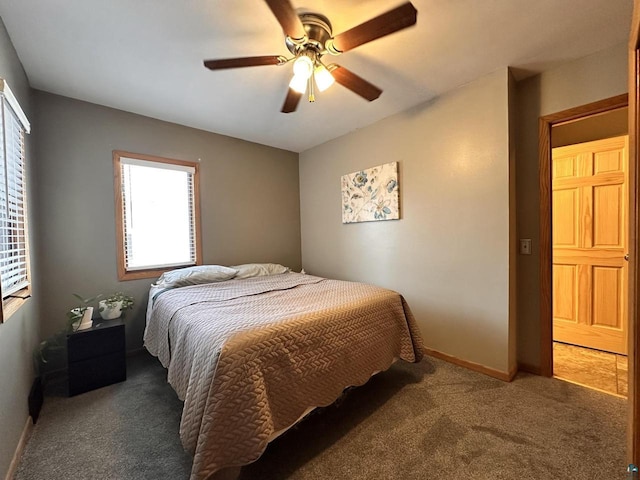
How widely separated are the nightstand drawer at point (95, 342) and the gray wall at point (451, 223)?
2.43 m

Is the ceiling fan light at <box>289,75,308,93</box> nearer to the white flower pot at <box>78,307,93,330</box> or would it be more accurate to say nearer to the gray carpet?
the gray carpet

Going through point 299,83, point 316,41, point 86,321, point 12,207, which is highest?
point 316,41

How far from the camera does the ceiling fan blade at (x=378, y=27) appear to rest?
4.02ft

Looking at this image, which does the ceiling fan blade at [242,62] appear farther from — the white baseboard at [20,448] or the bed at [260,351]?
the white baseboard at [20,448]

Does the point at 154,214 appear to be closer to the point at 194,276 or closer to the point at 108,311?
the point at 194,276

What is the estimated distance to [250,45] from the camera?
178cm

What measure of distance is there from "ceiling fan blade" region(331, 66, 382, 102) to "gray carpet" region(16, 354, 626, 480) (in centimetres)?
223

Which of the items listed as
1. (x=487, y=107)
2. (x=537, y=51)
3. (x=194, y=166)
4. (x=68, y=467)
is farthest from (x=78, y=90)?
(x=537, y=51)

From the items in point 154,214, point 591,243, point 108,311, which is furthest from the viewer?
point 154,214

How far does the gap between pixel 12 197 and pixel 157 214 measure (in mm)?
1281

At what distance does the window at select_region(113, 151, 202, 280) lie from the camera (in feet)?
8.84

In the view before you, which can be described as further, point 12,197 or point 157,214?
point 157,214

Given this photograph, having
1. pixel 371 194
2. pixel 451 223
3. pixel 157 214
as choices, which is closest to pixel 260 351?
pixel 451 223

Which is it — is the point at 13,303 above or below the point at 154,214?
below
